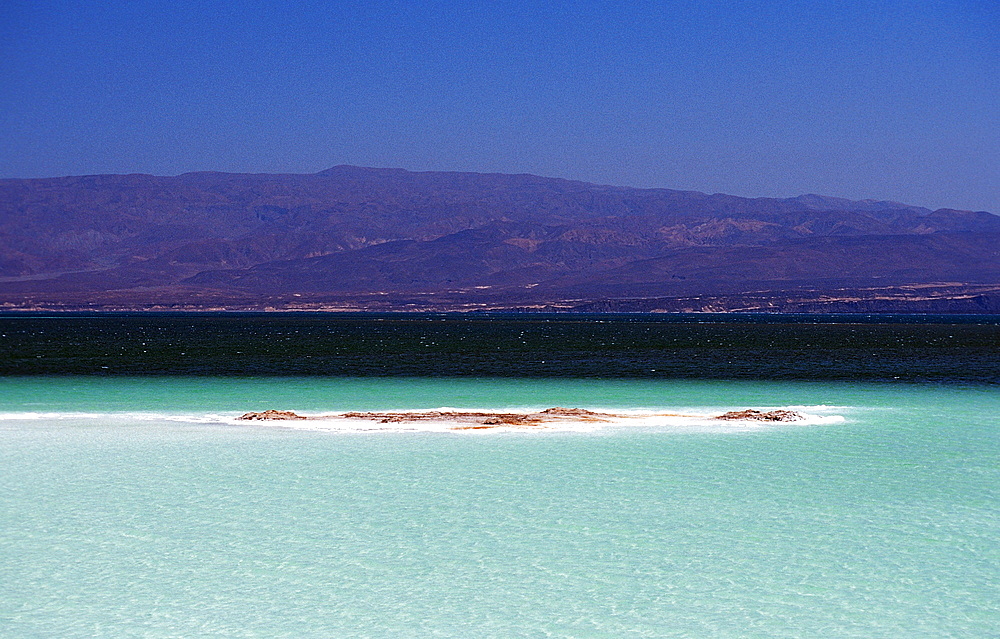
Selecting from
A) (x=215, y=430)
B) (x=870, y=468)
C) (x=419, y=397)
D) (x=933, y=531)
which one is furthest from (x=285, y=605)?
(x=419, y=397)

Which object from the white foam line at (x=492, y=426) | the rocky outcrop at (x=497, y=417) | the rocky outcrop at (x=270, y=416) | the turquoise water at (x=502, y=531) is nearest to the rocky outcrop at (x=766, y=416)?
the rocky outcrop at (x=497, y=417)

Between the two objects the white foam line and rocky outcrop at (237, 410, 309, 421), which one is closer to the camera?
the white foam line

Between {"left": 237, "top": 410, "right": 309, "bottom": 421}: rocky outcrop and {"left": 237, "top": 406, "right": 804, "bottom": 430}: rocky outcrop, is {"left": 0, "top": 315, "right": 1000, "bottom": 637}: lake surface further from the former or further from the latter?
{"left": 237, "top": 410, "right": 309, "bottom": 421}: rocky outcrop

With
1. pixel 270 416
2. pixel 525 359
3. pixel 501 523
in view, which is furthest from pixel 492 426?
pixel 525 359

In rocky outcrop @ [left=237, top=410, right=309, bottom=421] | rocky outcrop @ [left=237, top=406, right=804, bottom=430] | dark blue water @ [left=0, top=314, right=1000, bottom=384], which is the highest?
rocky outcrop @ [left=237, top=410, right=309, bottom=421]

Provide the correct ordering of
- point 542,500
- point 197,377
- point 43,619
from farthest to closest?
point 197,377 → point 542,500 → point 43,619

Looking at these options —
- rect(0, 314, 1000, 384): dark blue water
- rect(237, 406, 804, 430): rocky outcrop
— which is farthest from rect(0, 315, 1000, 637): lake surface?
rect(0, 314, 1000, 384): dark blue water

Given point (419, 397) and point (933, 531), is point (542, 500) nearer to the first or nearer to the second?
point (933, 531)
